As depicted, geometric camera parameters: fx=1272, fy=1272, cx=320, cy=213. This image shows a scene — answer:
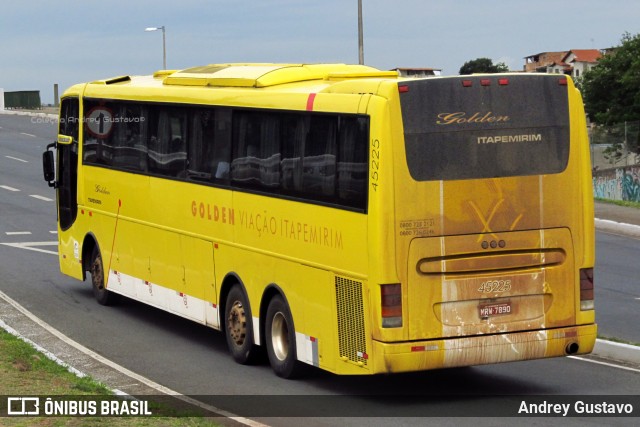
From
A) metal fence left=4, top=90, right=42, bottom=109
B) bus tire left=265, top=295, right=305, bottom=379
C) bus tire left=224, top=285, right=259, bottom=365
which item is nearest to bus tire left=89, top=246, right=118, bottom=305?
bus tire left=224, top=285, right=259, bottom=365

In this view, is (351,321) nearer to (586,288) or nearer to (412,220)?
(412,220)

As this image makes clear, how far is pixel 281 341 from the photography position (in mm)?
14414

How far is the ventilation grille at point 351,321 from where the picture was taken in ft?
40.6

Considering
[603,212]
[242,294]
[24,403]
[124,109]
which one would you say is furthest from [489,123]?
[603,212]

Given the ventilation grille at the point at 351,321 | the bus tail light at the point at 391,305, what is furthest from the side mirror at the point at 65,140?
the bus tail light at the point at 391,305

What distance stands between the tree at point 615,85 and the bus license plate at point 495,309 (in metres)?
73.8

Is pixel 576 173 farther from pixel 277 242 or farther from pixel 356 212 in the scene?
pixel 277 242

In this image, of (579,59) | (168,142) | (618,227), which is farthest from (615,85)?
(168,142)

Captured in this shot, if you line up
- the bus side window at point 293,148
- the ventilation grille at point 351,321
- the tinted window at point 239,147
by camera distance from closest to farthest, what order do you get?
the ventilation grille at point 351,321
the tinted window at point 239,147
the bus side window at point 293,148

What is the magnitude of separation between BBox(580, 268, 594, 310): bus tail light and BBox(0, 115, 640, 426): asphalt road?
0.97m

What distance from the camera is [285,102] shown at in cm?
1402

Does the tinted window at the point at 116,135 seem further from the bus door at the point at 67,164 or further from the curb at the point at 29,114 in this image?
the curb at the point at 29,114

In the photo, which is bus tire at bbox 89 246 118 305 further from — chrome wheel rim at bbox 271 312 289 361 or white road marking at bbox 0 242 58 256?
white road marking at bbox 0 242 58 256

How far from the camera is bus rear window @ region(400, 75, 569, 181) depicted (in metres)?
12.3
